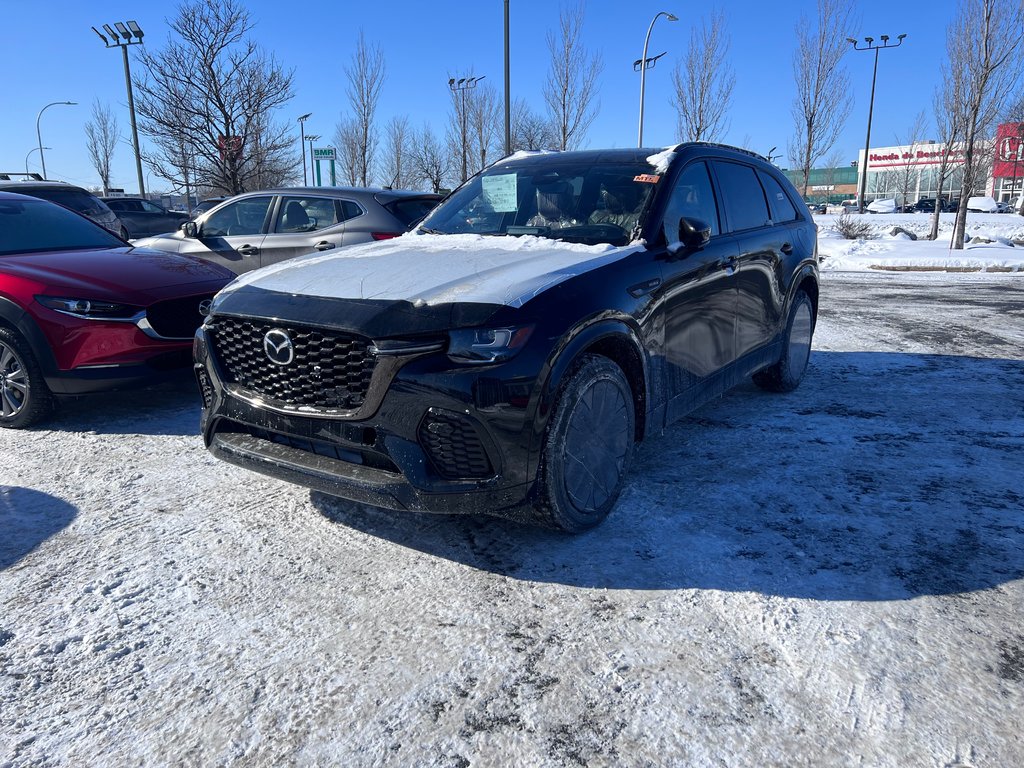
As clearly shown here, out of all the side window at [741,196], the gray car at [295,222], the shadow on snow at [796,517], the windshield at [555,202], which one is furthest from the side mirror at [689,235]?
the gray car at [295,222]

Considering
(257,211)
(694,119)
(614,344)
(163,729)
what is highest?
(694,119)

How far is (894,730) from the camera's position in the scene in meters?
2.03

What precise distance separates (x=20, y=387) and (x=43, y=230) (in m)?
1.64

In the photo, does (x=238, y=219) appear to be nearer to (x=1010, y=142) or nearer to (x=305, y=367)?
(x=305, y=367)

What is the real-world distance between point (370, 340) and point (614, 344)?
1084 millimetres

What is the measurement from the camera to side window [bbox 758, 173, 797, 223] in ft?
17.2

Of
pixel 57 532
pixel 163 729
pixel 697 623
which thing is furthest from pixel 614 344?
pixel 57 532

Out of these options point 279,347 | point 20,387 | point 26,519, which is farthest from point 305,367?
point 20,387

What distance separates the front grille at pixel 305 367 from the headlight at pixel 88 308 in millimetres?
1911

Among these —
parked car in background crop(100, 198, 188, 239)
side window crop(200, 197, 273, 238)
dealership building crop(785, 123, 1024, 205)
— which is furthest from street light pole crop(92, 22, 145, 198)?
dealership building crop(785, 123, 1024, 205)

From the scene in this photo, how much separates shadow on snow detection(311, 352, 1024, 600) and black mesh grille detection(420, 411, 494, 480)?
→ 1.49 feet

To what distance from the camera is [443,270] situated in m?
3.24

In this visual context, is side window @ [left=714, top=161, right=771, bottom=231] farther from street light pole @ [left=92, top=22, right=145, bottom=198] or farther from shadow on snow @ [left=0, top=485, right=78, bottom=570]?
street light pole @ [left=92, top=22, right=145, bottom=198]

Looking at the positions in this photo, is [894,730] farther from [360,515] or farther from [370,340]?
[360,515]
